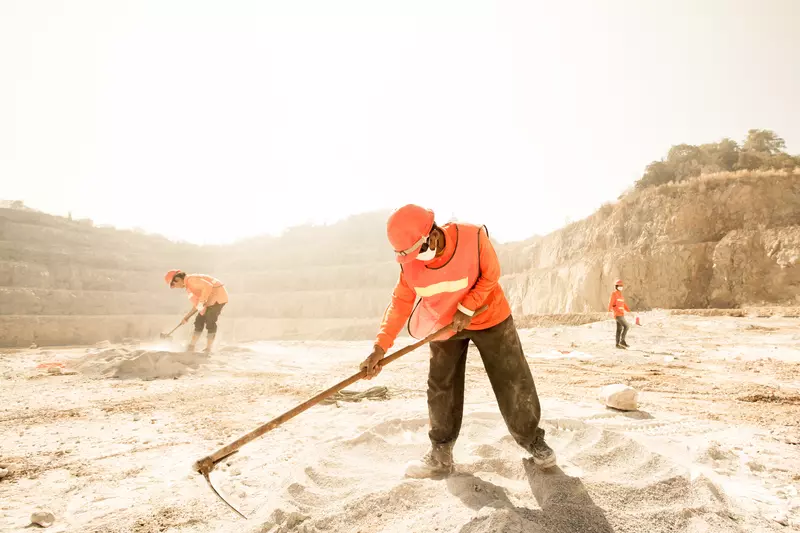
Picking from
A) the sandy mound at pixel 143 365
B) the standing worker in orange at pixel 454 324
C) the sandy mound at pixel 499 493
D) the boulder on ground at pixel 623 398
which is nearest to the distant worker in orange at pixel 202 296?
the sandy mound at pixel 143 365

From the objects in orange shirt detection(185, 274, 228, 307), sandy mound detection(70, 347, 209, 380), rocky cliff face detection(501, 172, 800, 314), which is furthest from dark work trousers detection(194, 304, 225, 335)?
rocky cliff face detection(501, 172, 800, 314)

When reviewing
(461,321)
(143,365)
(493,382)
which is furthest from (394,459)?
(143,365)

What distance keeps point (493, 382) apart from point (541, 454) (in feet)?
1.59

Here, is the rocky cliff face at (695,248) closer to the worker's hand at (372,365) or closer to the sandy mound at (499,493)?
the sandy mound at (499,493)

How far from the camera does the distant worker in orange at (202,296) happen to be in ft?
25.4

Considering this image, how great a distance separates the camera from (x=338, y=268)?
1495 inches

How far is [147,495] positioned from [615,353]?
843cm

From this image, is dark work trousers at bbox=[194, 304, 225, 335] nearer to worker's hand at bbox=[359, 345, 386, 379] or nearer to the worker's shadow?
worker's hand at bbox=[359, 345, 386, 379]

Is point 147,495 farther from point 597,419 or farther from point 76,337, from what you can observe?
point 76,337

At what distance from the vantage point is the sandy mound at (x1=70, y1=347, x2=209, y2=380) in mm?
6500

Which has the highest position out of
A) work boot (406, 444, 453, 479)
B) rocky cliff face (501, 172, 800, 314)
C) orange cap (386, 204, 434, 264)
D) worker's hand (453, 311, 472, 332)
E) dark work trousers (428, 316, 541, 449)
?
rocky cliff face (501, 172, 800, 314)

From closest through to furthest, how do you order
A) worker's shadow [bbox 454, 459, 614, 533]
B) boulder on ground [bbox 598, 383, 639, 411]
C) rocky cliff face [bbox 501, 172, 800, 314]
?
worker's shadow [bbox 454, 459, 614, 533] → boulder on ground [bbox 598, 383, 639, 411] → rocky cliff face [bbox 501, 172, 800, 314]

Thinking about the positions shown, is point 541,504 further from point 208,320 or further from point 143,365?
point 208,320

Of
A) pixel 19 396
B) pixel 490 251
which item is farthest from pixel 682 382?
pixel 19 396
